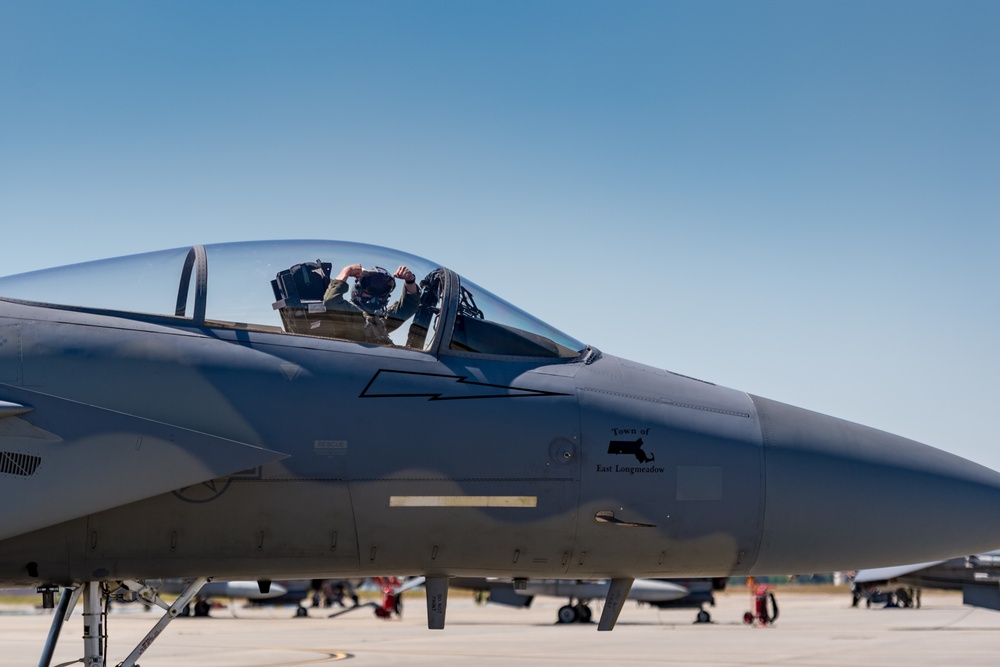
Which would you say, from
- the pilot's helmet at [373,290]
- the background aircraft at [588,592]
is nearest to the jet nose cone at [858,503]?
the pilot's helmet at [373,290]

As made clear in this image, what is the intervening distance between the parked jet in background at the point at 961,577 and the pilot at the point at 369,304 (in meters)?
30.5

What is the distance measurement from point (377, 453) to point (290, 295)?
1267 millimetres

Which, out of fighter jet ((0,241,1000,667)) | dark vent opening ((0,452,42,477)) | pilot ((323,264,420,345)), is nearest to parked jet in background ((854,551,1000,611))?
fighter jet ((0,241,1000,667))

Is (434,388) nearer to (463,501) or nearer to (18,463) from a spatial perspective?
(463,501)

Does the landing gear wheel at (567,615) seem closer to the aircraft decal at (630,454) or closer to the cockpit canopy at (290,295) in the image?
the cockpit canopy at (290,295)

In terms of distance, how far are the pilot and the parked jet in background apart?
100ft

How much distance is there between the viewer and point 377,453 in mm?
6375

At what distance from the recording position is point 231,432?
20.4 feet

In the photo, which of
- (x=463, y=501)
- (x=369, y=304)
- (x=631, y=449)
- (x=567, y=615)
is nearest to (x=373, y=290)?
(x=369, y=304)

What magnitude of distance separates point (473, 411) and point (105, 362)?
2220mm

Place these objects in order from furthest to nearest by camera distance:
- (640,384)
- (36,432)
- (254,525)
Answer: (640,384)
(254,525)
(36,432)

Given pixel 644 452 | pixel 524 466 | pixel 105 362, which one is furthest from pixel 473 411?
pixel 105 362

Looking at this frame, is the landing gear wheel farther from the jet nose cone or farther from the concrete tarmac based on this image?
the jet nose cone

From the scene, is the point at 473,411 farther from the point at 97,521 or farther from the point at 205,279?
the point at 97,521
